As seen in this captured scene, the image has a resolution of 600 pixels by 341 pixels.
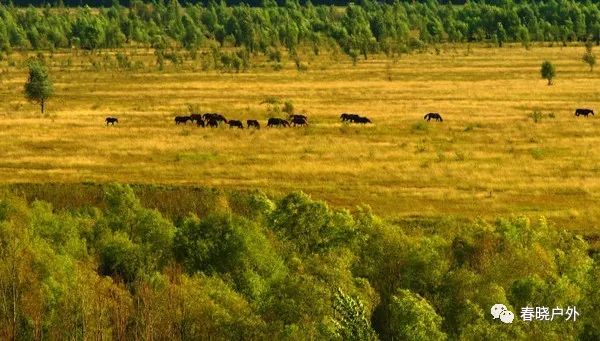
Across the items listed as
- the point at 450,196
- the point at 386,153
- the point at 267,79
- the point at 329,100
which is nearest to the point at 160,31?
the point at 267,79

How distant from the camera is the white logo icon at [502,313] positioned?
1006 inches

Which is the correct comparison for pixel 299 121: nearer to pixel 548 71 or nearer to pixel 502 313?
pixel 548 71

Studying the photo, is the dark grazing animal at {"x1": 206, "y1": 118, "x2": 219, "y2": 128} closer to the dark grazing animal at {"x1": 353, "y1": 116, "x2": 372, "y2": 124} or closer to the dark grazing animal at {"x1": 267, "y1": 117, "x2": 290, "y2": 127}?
the dark grazing animal at {"x1": 267, "y1": 117, "x2": 290, "y2": 127}

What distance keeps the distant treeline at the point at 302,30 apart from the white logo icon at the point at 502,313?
116877mm


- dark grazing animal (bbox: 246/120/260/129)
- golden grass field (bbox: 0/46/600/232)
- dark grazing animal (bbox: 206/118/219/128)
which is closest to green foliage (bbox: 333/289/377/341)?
golden grass field (bbox: 0/46/600/232)

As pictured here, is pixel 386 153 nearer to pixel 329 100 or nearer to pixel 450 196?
pixel 450 196

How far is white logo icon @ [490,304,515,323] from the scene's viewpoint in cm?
2556

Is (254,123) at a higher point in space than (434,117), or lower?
higher

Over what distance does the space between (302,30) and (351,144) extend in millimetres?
106311

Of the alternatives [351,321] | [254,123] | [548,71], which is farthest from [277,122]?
[351,321]

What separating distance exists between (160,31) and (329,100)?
89.6 metres

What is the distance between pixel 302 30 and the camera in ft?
545

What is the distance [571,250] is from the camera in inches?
1294

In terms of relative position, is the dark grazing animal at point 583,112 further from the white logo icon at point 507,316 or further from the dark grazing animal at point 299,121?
the white logo icon at point 507,316
